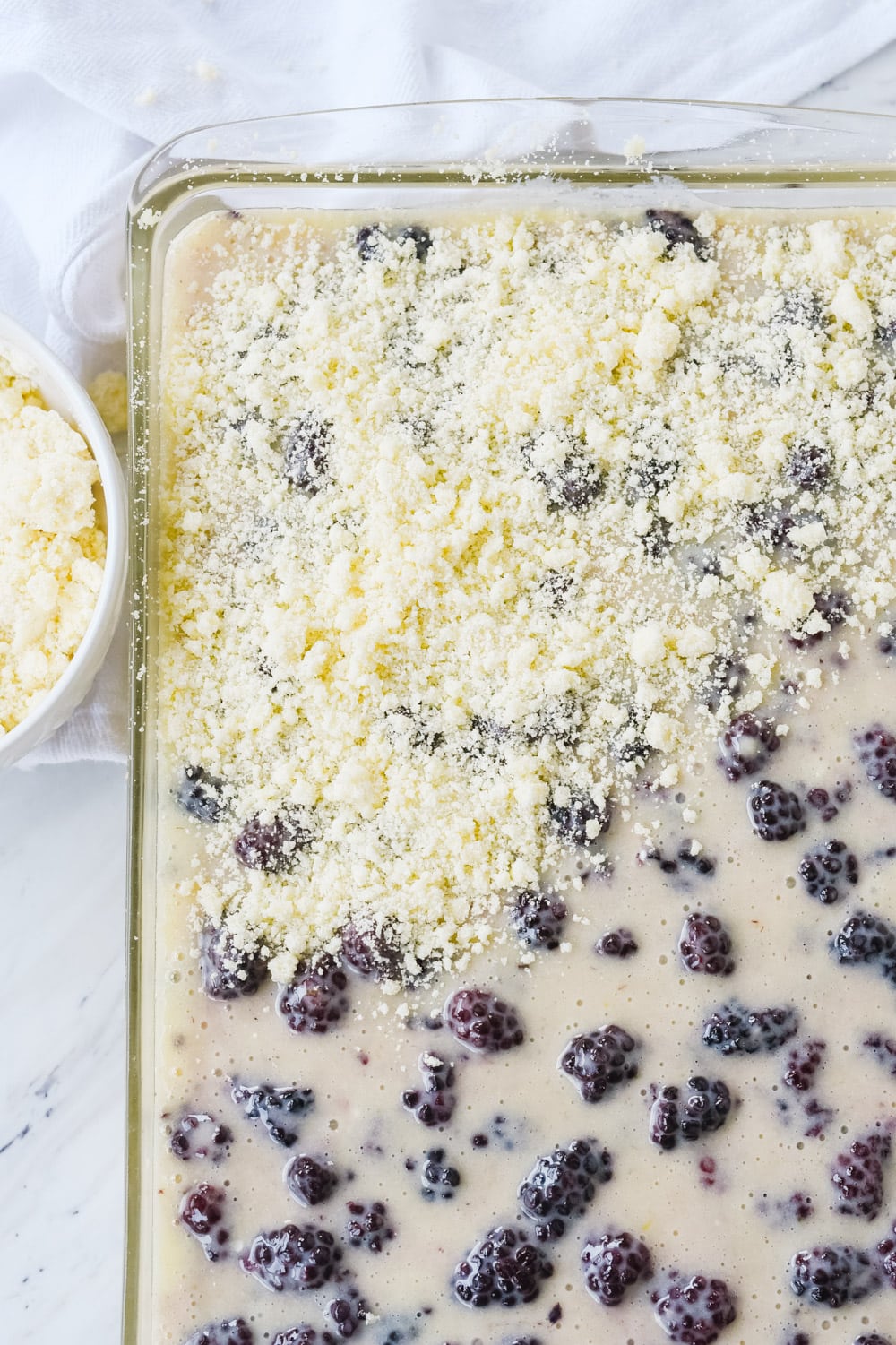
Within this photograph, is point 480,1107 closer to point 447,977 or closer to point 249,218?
point 447,977

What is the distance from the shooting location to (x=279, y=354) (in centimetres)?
124

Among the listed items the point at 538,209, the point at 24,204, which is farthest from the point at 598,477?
the point at 24,204

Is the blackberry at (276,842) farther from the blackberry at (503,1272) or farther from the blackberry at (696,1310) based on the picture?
the blackberry at (696,1310)

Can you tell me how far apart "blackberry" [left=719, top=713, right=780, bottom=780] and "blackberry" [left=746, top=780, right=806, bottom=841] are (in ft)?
0.07

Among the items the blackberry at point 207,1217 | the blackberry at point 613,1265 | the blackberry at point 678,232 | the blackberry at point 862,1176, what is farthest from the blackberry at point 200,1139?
the blackberry at point 678,232

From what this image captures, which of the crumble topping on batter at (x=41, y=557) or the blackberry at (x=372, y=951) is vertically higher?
the crumble topping on batter at (x=41, y=557)

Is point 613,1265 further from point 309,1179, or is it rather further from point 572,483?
point 572,483

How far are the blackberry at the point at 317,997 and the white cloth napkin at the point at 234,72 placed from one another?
360 millimetres

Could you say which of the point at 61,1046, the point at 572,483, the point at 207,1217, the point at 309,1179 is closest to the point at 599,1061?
the point at 309,1179

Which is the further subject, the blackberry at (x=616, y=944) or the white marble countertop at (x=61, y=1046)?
the white marble countertop at (x=61, y=1046)

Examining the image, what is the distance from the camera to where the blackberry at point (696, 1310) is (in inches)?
47.1

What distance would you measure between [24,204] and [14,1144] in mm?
1016

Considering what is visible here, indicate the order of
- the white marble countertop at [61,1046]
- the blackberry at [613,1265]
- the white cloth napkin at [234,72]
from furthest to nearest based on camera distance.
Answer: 1. the white marble countertop at [61,1046]
2. the white cloth napkin at [234,72]
3. the blackberry at [613,1265]

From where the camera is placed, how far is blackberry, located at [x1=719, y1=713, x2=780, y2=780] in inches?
47.4
